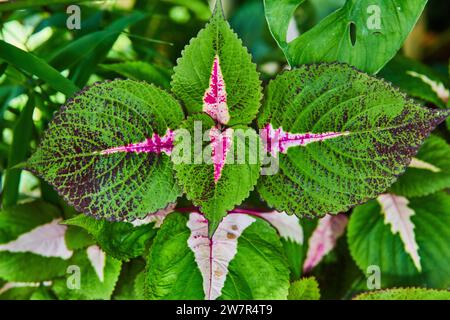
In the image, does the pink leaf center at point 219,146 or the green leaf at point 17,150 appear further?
the green leaf at point 17,150

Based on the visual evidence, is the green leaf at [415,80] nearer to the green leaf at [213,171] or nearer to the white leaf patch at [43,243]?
the green leaf at [213,171]

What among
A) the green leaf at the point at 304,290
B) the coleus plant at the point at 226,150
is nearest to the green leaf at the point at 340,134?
the coleus plant at the point at 226,150

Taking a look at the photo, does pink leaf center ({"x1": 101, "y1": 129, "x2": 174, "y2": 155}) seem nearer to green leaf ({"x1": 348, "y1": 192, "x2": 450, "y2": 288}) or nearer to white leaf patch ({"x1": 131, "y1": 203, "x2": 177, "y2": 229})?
white leaf patch ({"x1": 131, "y1": 203, "x2": 177, "y2": 229})

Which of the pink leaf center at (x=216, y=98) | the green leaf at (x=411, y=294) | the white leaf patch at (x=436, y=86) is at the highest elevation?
the white leaf patch at (x=436, y=86)

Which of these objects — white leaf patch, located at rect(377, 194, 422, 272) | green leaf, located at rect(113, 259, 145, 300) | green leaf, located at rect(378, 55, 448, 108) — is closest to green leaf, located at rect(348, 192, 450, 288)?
white leaf patch, located at rect(377, 194, 422, 272)

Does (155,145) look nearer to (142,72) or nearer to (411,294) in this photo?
(142,72)
